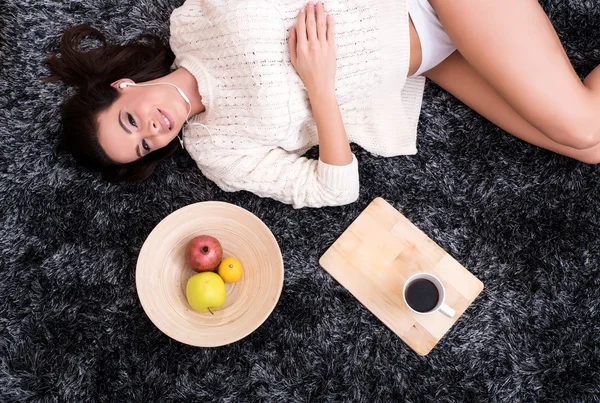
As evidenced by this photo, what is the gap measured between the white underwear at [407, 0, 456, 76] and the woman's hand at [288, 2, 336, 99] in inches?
10.0

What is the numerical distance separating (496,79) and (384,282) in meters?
0.64

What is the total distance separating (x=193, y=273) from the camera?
1.35 metres

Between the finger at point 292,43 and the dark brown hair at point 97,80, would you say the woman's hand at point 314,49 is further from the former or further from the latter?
the dark brown hair at point 97,80

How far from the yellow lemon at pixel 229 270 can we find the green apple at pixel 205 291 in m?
0.02

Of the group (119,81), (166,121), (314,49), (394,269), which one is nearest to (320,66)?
(314,49)

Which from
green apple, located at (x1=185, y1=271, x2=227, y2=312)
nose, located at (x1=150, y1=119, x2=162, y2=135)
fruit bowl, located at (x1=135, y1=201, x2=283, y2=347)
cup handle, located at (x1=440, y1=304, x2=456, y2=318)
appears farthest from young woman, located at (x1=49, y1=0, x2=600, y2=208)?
cup handle, located at (x1=440, y1=304, x2=456, y2=318)

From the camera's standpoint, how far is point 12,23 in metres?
1.50

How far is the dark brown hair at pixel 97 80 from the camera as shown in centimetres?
121

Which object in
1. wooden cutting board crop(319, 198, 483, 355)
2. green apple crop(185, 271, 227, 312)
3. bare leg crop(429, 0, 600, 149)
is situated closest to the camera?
bare leg crop(429, 0, 600, 149)

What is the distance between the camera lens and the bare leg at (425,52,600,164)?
4.57ft

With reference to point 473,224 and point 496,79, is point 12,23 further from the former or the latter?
point 473,224

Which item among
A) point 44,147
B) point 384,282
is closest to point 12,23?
point 44,147

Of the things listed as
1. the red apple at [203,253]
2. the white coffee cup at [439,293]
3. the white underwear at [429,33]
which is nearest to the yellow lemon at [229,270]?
the red apple at [203,253]

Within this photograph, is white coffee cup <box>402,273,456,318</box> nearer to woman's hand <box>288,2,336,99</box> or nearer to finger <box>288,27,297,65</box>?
woman's hand <box>288,2,336,99</box>
